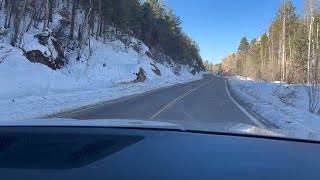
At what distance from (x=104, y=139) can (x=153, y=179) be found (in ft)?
2.16

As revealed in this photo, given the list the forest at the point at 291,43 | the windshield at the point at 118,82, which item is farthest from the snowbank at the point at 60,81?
the forest at the point at 291,43

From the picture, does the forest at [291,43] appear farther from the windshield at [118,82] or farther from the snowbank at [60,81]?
the snowbank at [60,81]

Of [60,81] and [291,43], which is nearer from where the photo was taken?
[60,81]

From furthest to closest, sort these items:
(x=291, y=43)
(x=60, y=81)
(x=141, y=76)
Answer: (x=291, y=43), (x=141, y=76), (x=60, y=81)

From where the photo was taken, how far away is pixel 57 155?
2.60 metres

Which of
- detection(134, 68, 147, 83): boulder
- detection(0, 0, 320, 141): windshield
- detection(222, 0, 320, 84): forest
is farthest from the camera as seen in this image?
detection(222, 0, 320, 84): forest

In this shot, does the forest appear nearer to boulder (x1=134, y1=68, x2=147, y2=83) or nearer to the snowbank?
boulder (x1=134, y1=68, x2=147, y2=83)

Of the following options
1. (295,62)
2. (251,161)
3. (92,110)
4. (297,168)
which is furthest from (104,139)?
(295,62)

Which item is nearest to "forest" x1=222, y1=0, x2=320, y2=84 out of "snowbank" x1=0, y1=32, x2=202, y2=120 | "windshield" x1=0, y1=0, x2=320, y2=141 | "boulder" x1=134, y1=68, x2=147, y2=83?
"windshield" x1=0, y1=0, x2=320, y2=141

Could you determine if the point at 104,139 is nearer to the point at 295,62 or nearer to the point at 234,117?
the point at 234,117

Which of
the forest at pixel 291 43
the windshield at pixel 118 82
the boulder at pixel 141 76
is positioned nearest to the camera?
the windshield at pixel 118 82

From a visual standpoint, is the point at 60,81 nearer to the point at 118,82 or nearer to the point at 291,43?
the point at 118,82

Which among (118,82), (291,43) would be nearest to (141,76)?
(118,82)

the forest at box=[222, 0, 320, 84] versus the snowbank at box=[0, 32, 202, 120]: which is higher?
the forest at box=[222, 0, 320, 84]
